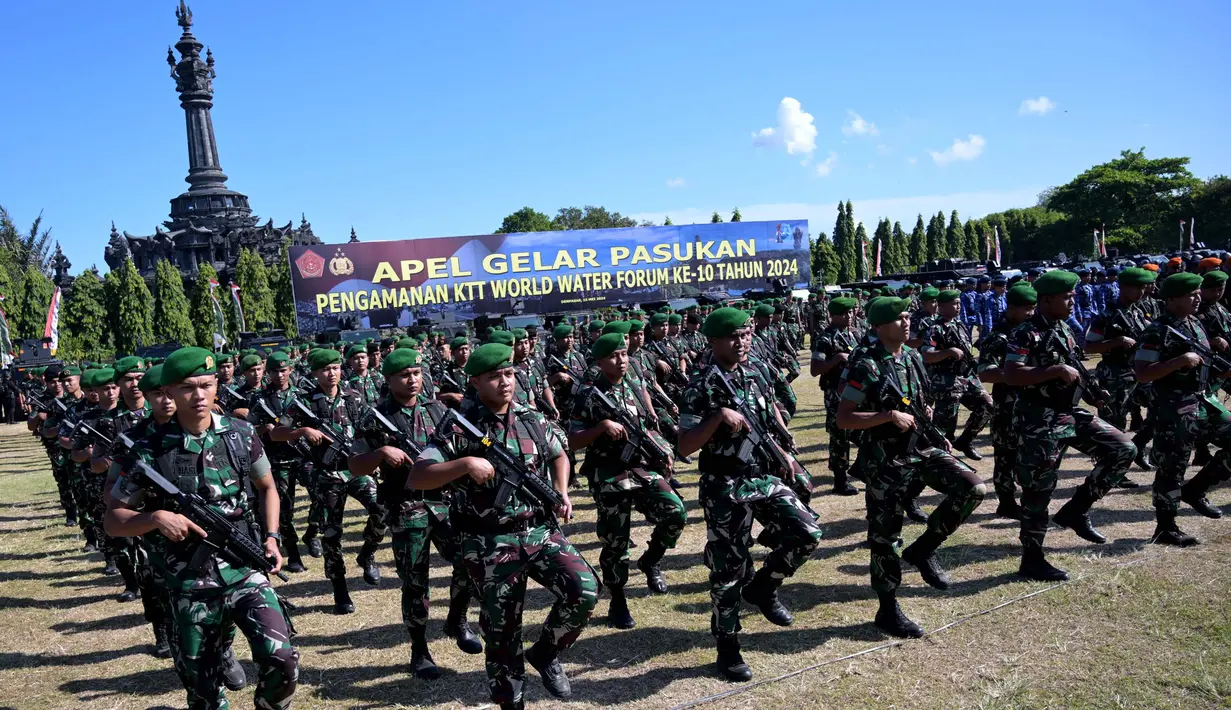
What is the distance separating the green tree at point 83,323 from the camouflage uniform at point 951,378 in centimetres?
4751

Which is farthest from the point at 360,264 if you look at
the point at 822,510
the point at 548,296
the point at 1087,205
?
the point at 1087,205

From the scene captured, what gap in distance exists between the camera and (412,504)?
19.0 feet

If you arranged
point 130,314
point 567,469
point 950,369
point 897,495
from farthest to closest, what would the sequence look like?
point 130,314, point 950,369, point 897,495, point 567,469

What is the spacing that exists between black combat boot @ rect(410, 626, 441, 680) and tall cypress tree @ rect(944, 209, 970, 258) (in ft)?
247

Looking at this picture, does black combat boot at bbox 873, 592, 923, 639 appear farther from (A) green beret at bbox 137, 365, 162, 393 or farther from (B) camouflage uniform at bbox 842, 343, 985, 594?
(A) green beret at bbox 137, 365, 162, 393

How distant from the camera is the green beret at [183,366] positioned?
168 inches

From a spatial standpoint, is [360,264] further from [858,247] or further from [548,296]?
[858,247]

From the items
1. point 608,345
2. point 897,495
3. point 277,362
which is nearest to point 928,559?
point 897,495

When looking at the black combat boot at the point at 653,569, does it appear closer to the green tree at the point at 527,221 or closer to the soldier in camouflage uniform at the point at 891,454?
the soldier in camouflage uniform at the point at 891,454

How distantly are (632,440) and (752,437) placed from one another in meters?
1.23

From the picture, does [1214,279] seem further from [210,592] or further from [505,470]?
[210,592]

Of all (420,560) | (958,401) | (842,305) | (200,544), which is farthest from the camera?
(958,401)

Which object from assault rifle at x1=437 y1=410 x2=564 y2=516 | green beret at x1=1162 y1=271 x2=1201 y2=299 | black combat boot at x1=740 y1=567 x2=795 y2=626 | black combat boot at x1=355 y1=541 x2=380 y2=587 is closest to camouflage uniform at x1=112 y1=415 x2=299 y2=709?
assault rifle at x1=437 y1=410 x2=564 y2=516

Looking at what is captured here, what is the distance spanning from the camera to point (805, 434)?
13656 millimetres
